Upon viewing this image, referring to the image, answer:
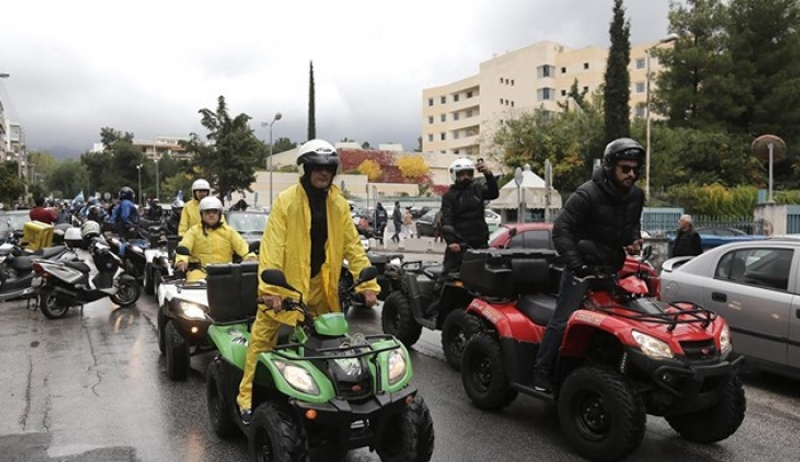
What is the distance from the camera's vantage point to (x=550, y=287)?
5.76 m

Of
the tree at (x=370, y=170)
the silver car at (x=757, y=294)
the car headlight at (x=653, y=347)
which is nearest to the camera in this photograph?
the car headlight at (x=653, y=347)

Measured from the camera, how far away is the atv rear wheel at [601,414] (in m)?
4.29

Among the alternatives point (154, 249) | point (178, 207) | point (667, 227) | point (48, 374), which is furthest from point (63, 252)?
point (667, 227)

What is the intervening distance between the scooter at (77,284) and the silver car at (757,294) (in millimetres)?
Answer: 8844

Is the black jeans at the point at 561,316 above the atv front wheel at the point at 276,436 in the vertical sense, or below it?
above

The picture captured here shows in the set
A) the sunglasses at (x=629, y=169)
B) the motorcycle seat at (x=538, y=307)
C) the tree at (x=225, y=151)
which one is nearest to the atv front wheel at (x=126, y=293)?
the motorcycle seat at (x=538, y=307)

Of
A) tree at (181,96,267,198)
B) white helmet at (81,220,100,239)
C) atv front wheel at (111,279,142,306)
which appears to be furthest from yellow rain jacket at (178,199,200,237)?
tree at (181,96,267,198)

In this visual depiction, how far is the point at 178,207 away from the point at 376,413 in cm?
1300

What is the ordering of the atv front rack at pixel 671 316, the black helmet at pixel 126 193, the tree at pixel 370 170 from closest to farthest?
the atv front rack at pixel 671 316 < the black helmet at pixel 126 193 < the tree at pixel 370 170

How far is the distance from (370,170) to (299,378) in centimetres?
7882

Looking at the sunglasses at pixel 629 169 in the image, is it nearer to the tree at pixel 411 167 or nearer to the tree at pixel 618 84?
the tree at pixel 618 84

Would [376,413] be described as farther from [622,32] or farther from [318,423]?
[622,32]

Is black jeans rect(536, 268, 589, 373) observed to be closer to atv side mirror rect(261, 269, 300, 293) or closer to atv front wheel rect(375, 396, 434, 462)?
atv front wheel rect(375, 396, 434, 462)

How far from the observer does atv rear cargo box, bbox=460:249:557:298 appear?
5.64 m
